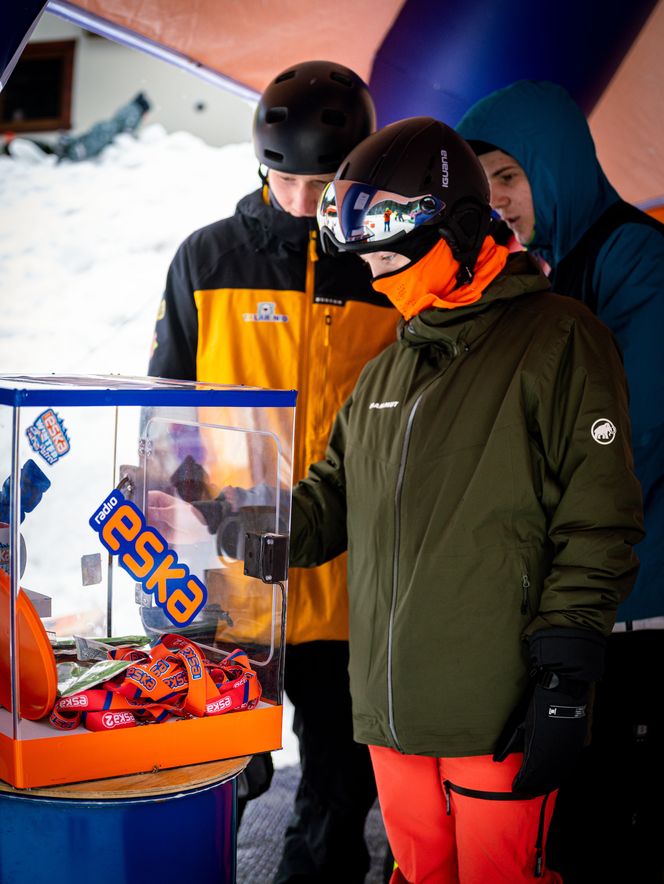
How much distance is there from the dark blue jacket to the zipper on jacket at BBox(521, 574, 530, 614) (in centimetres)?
67

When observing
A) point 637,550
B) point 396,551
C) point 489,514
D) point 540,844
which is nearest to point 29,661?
point 396,551

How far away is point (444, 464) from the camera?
1656 millimetres

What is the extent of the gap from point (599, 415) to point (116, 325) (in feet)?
6.46

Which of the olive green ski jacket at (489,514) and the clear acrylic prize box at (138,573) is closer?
the clear acrylic prize box at (138,573)

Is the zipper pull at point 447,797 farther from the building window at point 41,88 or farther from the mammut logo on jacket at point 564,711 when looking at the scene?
the building window at point 41,88

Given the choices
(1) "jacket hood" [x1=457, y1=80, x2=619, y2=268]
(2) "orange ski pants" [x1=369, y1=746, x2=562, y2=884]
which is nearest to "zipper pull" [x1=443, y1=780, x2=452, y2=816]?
(2) "orange ski pants" [x1=369, y1=746, x2=562, y2=884]

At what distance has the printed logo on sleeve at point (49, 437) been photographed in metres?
1.34

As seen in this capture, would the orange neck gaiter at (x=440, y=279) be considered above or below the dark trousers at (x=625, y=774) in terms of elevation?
above

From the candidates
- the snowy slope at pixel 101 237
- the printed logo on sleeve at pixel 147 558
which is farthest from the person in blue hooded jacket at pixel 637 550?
the snowy slope at pixel 101 237

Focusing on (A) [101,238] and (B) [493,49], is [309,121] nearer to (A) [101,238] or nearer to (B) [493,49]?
(B) [493,49]

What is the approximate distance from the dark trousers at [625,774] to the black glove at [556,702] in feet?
2.29

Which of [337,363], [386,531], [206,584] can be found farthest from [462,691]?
[337,363]

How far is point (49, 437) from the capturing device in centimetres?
136

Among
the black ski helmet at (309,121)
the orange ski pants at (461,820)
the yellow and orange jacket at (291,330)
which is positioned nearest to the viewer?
the orange ski pants at (461,820)
